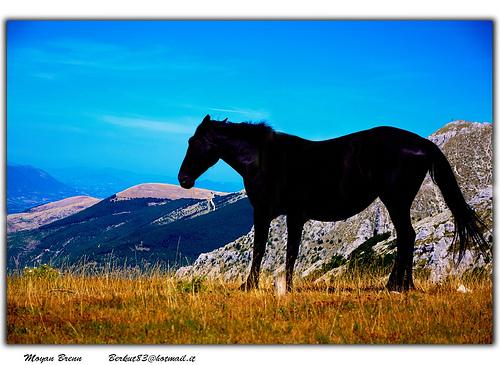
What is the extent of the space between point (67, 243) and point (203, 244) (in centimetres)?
3638

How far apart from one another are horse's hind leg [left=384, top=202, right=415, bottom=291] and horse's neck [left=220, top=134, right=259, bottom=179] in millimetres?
2699

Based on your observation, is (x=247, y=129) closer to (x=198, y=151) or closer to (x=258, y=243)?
(x=198, y=151)

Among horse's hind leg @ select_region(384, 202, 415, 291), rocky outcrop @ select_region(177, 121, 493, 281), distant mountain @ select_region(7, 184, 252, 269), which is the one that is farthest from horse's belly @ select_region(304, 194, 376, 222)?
distant mountain @ select_region(7, 184, 252, 269)

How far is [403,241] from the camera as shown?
33.9ft

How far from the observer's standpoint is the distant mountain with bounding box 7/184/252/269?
87.9 metres

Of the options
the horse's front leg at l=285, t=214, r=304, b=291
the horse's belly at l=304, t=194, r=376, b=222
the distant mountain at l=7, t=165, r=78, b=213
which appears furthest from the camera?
the distant mountain at l=7, t=165, r=78, b=213

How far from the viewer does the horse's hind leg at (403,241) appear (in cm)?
1030

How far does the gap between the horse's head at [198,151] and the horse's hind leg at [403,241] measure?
3.62 meters

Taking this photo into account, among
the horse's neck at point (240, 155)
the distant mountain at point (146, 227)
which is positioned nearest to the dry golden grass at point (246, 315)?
the horse's neck at point (240, 155)

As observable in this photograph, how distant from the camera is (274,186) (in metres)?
11.2

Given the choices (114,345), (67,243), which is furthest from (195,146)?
(67,243)

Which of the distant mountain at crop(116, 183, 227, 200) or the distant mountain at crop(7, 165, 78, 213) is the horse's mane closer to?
the distant mountain at crop(7, 165, 78, 213)

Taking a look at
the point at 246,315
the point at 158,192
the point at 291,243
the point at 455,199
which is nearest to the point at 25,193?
the point at 291,243

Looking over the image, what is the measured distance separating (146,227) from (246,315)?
110 m
